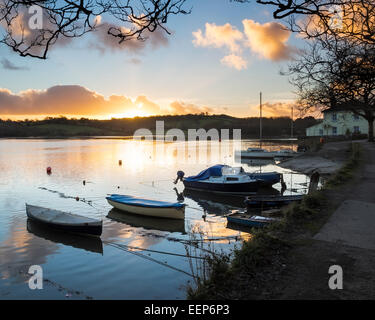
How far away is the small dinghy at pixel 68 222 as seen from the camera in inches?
662

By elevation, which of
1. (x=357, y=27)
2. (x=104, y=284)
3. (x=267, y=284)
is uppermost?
(x=357, y=27)

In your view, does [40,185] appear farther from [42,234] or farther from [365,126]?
[365,126]

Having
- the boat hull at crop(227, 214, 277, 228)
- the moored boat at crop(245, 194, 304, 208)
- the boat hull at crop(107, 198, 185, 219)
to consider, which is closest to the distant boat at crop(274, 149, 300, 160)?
the moored boat at crop(245, 194, 304, 208)

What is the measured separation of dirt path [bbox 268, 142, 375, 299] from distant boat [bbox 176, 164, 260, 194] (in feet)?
53.3

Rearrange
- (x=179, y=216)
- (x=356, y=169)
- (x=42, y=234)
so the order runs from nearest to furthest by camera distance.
A: (x=42, y=234) → (x=179, y=216) → (x=356, y=169)

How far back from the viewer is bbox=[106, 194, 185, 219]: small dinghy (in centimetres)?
2031

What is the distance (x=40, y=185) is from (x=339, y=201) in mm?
32106

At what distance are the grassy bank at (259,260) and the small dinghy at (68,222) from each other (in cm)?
970

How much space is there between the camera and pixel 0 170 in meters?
49.9

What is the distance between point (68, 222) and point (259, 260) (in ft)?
42.3

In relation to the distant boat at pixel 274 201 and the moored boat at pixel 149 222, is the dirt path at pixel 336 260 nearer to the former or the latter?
the distant boat at pixel 274 201

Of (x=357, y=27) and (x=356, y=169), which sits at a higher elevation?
(x=357, y=27)

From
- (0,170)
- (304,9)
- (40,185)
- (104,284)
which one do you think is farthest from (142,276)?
(0,170)
